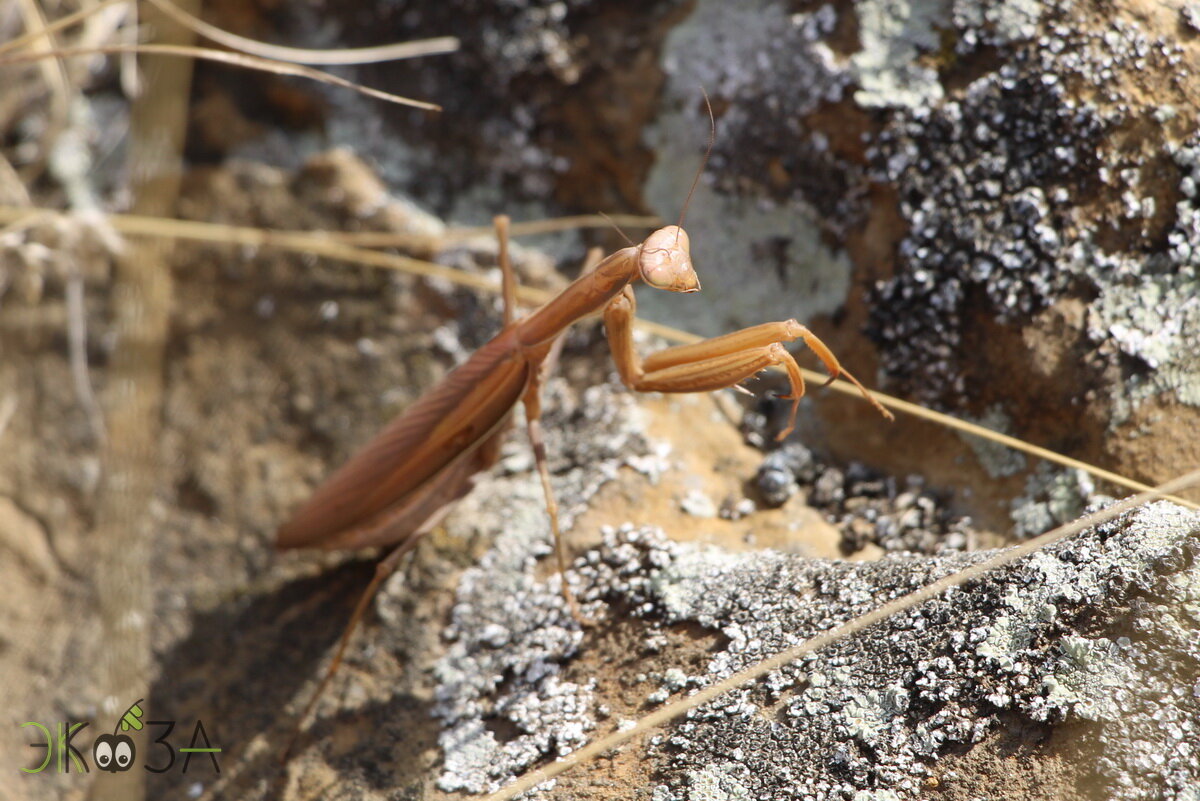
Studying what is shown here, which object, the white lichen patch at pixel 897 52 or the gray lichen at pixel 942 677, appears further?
the white lichen patch at pixel 897 52

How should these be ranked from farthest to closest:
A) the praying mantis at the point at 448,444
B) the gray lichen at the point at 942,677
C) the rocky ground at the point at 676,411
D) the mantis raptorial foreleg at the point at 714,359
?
the praying mantis at the point at 448,444
the mantis raptorial foreleg at the point at 714,359
the rocky ground at the point at 676,411
the gray lichen at the point at 942,677

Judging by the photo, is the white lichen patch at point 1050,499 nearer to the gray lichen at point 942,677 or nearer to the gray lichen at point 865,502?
the gray lichen at point 865,502

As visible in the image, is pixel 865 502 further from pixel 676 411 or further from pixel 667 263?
pixel 667 263

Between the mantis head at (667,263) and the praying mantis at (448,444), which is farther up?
the mantis head at (667,263)

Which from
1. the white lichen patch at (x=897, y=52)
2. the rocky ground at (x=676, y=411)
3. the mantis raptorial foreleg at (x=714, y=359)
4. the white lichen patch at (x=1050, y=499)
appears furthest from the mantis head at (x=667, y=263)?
the white lichen patch at (x=1050, y=499)

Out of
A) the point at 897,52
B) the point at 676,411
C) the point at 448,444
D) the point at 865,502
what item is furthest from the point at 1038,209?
the point at 448,444

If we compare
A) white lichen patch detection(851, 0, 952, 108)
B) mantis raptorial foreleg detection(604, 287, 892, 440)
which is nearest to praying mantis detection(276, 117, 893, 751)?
mantis raptorial foreleg detection(604, 287, 892, 440)

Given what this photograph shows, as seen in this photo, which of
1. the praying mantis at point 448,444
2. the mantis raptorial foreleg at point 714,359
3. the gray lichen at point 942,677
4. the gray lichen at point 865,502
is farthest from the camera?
the praying mantis at point 448,444
